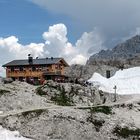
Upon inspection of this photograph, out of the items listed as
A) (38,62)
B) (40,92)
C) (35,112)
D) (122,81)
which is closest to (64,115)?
(35,112)

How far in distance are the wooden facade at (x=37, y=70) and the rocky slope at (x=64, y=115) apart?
24.9 m

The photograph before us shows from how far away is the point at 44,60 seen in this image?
15438 cm

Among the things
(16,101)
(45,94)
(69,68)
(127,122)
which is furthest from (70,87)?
(69,68)

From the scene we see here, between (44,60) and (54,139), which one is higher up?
(44,60)

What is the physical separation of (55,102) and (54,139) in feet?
86.5

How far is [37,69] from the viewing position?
15200cm

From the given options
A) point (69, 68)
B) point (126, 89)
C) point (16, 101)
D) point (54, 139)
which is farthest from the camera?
point (69, 68)

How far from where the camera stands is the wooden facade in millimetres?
149750

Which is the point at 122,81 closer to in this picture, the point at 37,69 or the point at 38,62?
the point at 37,69

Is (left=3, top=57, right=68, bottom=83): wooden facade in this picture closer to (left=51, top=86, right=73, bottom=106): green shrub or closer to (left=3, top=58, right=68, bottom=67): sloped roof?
(left=3, top=58, right=68, bottom=67): sloped roof

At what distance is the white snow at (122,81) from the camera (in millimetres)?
139375

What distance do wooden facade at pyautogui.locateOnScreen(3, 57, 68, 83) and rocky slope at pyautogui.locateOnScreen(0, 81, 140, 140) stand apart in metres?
24.9

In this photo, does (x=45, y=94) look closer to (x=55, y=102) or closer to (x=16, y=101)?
(x=55, y=102)

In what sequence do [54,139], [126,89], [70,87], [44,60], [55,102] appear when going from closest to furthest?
[54,139]
[55,102]
[70,87]
[126,89]
[44,60]
